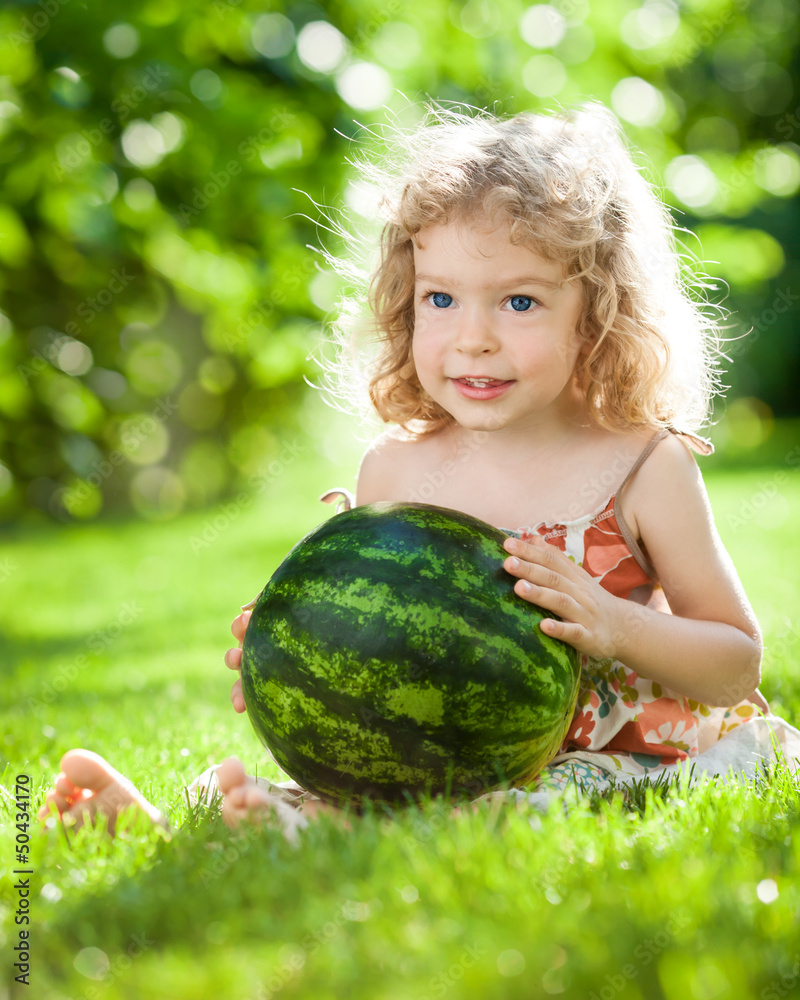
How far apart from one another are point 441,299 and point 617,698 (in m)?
1.25

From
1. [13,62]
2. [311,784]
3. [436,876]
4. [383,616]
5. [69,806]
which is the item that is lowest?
[69,806]

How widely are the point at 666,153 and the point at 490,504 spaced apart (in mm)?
5389

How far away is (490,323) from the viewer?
2.68m

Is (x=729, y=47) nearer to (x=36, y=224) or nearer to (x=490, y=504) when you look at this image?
(x=36, y=224)

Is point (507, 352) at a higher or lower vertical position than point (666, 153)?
lower

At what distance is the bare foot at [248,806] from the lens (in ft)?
7.03

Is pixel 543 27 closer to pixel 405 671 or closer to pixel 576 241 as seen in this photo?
pixel 576 241

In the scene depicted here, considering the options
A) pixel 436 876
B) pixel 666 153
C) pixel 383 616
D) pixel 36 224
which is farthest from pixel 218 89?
pixel 436 876

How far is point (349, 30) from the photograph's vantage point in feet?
20.9
